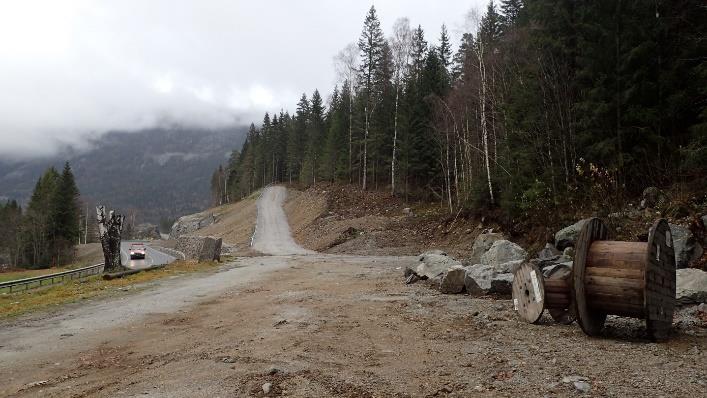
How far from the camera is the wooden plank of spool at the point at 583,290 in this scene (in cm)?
638

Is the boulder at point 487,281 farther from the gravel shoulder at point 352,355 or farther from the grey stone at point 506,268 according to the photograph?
the gravel shoulder at point 352,355

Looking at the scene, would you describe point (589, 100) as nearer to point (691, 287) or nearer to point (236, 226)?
point (691, 287)

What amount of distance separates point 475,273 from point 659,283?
5120mm

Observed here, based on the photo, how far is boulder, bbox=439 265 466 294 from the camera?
11.3 meters

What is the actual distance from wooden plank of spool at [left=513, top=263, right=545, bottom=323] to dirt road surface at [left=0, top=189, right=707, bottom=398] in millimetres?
268

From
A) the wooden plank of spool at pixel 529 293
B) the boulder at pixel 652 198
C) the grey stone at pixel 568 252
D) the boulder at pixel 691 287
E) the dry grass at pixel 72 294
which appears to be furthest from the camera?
the boulder at pixel 652 198

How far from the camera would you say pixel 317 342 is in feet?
22.3

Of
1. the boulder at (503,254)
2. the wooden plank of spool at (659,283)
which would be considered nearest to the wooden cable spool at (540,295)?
the wooden plank of spool at (659,283)

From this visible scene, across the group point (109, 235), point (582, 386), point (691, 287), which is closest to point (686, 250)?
point (691, 287)

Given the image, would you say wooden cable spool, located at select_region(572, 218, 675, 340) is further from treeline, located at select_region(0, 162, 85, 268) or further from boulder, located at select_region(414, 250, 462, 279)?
treeline, located at select_region(0, 162, 85, 268)

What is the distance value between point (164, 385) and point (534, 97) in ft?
64.8

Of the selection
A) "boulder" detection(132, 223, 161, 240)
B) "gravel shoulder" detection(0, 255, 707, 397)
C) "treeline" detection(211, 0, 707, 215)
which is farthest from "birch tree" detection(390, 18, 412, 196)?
"boulder" detection(132, 223, 161, 240)

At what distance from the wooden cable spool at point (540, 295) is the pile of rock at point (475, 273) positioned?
594 mm

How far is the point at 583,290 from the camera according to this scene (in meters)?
6.36
